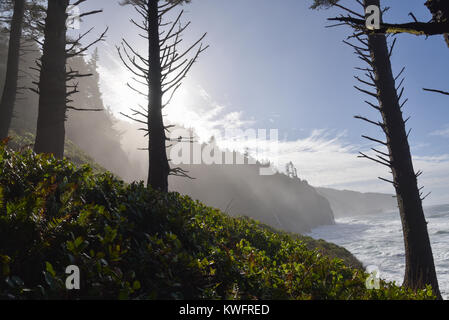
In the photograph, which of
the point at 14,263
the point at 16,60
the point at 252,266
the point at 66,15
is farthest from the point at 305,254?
the point at 16,60

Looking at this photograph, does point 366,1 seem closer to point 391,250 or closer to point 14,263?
point 14,263

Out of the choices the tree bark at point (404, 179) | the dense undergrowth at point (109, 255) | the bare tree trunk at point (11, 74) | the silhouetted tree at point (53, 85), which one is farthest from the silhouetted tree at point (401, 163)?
the bare tree trunk at point (11, 74)

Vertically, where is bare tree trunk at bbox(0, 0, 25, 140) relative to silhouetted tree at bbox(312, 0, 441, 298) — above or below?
above

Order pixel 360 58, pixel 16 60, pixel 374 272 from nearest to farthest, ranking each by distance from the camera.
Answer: pixel 374 272 → pixel 360 58 → pixel 16 60

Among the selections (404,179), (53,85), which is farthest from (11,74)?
(404,179)

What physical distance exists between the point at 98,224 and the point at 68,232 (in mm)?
307

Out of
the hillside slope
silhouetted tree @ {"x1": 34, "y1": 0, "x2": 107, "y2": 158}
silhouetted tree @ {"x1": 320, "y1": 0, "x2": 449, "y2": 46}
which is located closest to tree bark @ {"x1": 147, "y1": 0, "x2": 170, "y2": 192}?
silhouetted tree @ {"x1": 34, "y1": 0, "x2": 107, "y2": 158}

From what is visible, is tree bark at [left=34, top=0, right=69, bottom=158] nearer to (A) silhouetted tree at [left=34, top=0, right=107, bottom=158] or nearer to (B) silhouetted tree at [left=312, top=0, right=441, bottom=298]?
(A) silhouetted tree at [left=34, top=0, right=107, bottom=158]

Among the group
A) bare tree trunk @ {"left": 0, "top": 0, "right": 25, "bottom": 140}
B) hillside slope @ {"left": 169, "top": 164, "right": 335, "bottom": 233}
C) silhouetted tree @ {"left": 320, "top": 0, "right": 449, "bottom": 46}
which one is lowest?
hillside slope @ {"left": 169, "top": 164, "right": 335, "bottom": 233}

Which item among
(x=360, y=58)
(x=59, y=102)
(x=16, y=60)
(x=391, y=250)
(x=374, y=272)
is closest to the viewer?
(x=374, y=272)

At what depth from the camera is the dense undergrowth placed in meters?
2.00

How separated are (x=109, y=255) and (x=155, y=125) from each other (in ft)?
13.9

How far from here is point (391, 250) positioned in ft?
104

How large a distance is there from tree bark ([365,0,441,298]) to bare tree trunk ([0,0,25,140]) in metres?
13.9
